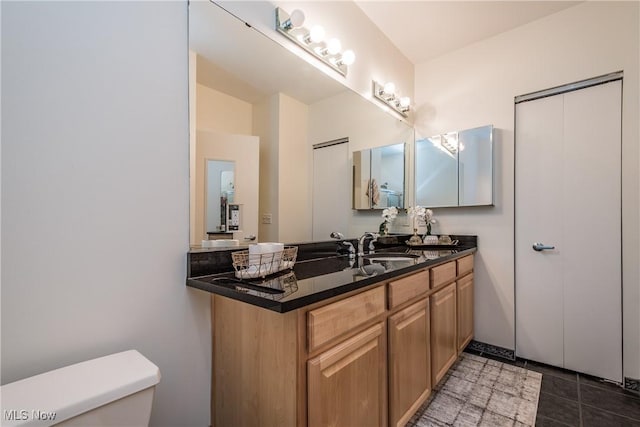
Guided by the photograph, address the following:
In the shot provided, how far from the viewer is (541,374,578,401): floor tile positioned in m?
1.80

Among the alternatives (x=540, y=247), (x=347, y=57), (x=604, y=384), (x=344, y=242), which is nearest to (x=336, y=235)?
(x=344, y=242)

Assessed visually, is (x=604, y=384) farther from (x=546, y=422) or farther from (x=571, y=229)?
(x=571, y=229)

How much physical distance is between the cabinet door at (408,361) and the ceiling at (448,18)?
2086 millimetres

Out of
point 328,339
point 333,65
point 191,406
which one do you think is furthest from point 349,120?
point 191,406

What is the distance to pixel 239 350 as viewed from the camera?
3.75 feet

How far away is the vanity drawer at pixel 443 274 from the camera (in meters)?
1.70

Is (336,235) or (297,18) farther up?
(297,18)

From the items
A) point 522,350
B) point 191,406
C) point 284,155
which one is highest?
point 284,155

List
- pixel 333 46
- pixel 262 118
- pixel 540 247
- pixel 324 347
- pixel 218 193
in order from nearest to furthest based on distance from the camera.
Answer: pixel 324 347 < pixel 218 193 < pixel 262 118 < pixel 333 46 < pixel 540 247

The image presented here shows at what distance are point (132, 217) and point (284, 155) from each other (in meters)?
0.87

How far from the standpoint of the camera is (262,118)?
1.54m

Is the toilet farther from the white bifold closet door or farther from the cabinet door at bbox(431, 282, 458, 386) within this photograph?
the white bifold closet door

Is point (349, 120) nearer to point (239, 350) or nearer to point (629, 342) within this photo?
point (239, 350)

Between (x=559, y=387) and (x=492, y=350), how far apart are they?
1.70 feet
